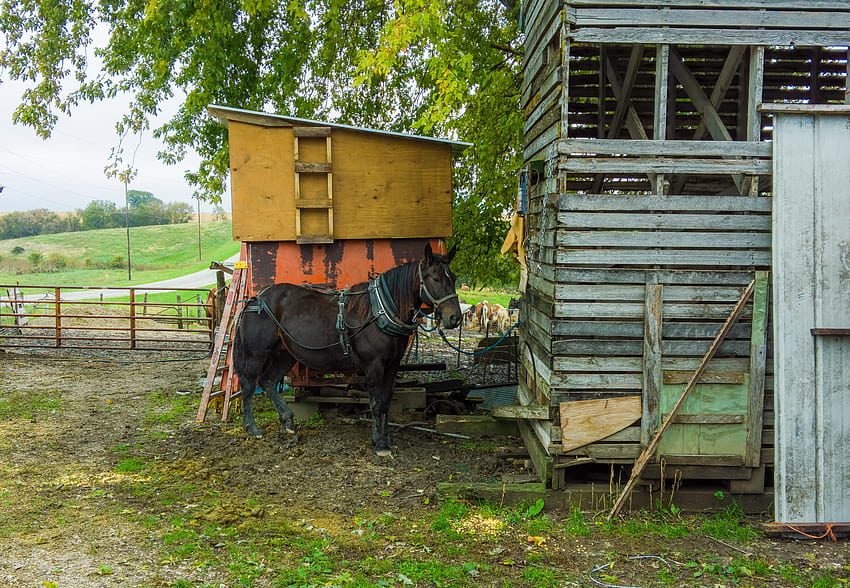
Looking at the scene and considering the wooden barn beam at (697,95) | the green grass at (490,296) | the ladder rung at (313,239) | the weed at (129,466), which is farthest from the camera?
the green grass at (490,296)

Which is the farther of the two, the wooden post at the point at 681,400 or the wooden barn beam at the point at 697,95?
the wooden barn beam at the point at 697,95

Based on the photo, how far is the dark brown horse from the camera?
6.93m

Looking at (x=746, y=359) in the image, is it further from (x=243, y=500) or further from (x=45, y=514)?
(x=45, y=514)

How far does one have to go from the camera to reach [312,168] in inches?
308

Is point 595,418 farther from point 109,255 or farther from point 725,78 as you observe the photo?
point 109,255

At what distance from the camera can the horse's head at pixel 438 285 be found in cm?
676

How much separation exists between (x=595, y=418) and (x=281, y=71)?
352 inches

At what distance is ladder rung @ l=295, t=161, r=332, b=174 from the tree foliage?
2924 mm

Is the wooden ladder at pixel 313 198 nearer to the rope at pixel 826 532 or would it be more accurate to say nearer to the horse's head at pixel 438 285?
the horse's head at pixel 438 285

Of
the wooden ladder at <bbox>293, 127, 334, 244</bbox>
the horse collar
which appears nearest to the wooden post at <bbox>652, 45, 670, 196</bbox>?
the horse collar

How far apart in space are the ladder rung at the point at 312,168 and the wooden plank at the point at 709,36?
3.44 m

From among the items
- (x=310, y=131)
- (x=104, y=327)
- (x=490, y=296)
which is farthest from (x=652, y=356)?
(x=490, y=296)

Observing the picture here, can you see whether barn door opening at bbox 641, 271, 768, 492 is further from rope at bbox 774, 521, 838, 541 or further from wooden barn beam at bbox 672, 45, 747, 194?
wooden barn beam at bbox 672, 45, 747, 194

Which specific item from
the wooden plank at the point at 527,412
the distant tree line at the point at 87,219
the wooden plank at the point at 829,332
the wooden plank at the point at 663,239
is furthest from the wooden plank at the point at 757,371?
the distant tree line at the point at 87,219
